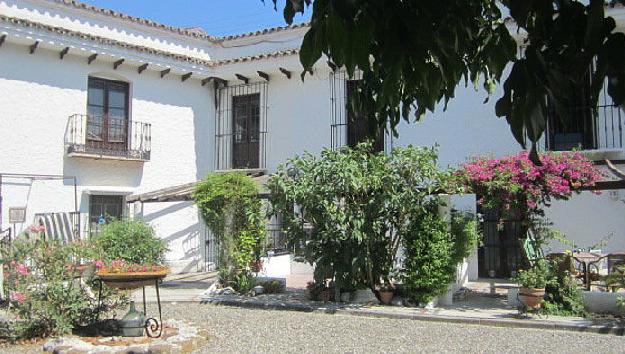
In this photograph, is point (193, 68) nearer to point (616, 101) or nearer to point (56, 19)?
point (56, 19)

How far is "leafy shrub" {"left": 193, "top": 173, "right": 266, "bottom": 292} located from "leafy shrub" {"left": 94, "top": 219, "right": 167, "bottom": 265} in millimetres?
1766

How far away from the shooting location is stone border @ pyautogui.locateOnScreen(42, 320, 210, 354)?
694 centimetres

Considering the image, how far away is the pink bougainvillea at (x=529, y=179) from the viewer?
385 inches

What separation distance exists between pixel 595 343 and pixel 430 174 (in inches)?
153

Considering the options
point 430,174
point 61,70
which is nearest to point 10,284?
point 430,174

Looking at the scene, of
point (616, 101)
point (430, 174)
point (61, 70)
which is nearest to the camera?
point (616, 101)

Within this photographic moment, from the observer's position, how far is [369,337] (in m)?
8.23

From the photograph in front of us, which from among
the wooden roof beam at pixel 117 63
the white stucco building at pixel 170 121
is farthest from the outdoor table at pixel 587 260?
the wooden roof beam at pixel 117 63

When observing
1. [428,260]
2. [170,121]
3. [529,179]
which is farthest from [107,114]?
[529,179]

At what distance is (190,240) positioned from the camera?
55.0 ft

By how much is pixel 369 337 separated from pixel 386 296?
8.58 ft

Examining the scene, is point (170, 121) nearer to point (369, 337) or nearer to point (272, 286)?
point (272, 286)

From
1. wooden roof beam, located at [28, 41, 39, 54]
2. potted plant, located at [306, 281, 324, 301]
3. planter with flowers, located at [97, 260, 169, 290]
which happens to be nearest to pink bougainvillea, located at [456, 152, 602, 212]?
potted plant, located at [306, 281, 324, 301]

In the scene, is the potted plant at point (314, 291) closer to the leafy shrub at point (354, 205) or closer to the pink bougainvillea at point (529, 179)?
the leafy shrub at point (354, 205)
